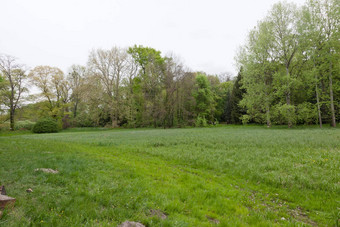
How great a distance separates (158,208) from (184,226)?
918mm

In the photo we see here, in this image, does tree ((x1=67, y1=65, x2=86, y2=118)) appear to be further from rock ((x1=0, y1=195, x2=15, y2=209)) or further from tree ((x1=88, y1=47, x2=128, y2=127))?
rock ((x1=0, y1=195, x2=15, y2=209))

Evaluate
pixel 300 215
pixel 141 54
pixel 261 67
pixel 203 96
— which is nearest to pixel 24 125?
pixel 141 54

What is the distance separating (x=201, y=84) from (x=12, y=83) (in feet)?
147

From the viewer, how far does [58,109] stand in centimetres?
4238

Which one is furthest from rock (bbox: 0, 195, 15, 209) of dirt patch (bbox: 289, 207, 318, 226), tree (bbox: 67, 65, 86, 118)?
tree (bbox: 67, 65, 86, 118)

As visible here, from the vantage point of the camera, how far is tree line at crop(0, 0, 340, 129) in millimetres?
25844

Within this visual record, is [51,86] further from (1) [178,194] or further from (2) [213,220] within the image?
(2) [213,220]

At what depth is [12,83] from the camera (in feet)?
123

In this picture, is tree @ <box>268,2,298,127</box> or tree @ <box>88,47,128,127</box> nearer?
tree @ <box>268,2,298,127</box>

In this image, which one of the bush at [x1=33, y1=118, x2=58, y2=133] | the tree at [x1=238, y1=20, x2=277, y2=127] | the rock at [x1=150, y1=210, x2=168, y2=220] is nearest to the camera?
the rock at [x1=150, y1=210, x2=168, y2=220]

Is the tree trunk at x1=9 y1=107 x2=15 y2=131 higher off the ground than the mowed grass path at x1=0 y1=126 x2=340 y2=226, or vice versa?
the tree trunk at x1=9 y1=107 x2=15 y2=131

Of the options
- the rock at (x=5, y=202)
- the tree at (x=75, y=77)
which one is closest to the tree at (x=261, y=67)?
the rock at (x=5, y=202)

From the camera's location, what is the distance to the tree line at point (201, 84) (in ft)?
84.8

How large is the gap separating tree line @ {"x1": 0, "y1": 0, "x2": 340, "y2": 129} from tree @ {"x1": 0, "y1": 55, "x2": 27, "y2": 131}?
0.18 metres
